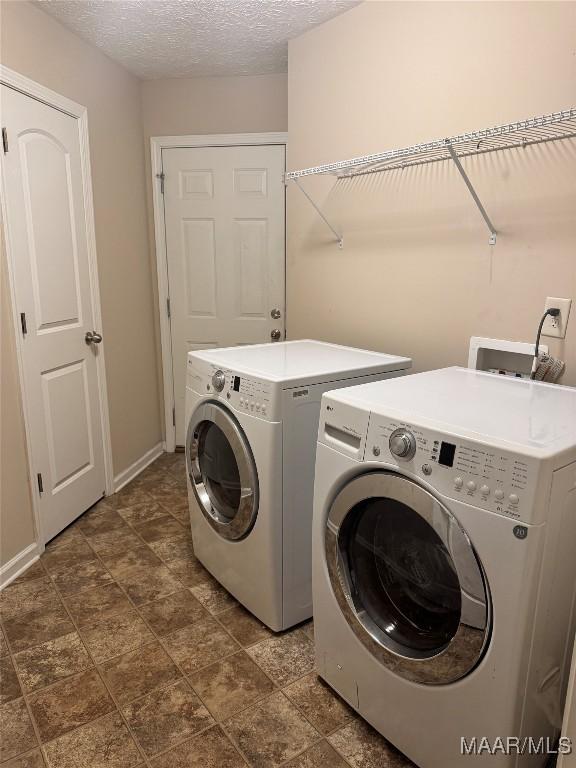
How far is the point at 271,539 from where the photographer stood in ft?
5.82

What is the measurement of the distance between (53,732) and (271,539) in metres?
0.83

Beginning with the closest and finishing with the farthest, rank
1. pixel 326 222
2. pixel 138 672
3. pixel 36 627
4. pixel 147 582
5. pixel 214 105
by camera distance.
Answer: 1. pixel 138 672
2. pixel 36 627
3. pixel 147 582
4. pixel 326 222
5. pixel 214 105

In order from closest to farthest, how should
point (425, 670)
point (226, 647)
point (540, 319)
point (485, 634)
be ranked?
point (485, 634) < point (425, 670) < point (540, 319) < point (226, 647)

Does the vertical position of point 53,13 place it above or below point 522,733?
above

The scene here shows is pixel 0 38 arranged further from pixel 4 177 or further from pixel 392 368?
pixel 392 368

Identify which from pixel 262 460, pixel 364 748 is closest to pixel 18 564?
pixel 262 460

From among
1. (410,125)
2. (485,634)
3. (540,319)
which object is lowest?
(485,634)

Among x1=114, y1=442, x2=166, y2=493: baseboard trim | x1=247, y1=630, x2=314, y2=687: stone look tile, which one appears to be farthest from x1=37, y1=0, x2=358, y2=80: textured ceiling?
x1=247, y1=630, x2=314, y2=687: stone look tile

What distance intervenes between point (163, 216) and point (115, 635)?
96.4 inches

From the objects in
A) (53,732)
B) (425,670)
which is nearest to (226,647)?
(53,732)

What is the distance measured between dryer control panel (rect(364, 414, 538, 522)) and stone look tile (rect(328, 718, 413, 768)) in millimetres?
830

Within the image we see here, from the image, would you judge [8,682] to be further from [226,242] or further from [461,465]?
[226,242]

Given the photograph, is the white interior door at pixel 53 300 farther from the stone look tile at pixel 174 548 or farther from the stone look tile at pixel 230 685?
the stone look tile at pixel 230 685

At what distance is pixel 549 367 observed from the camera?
1650mm
